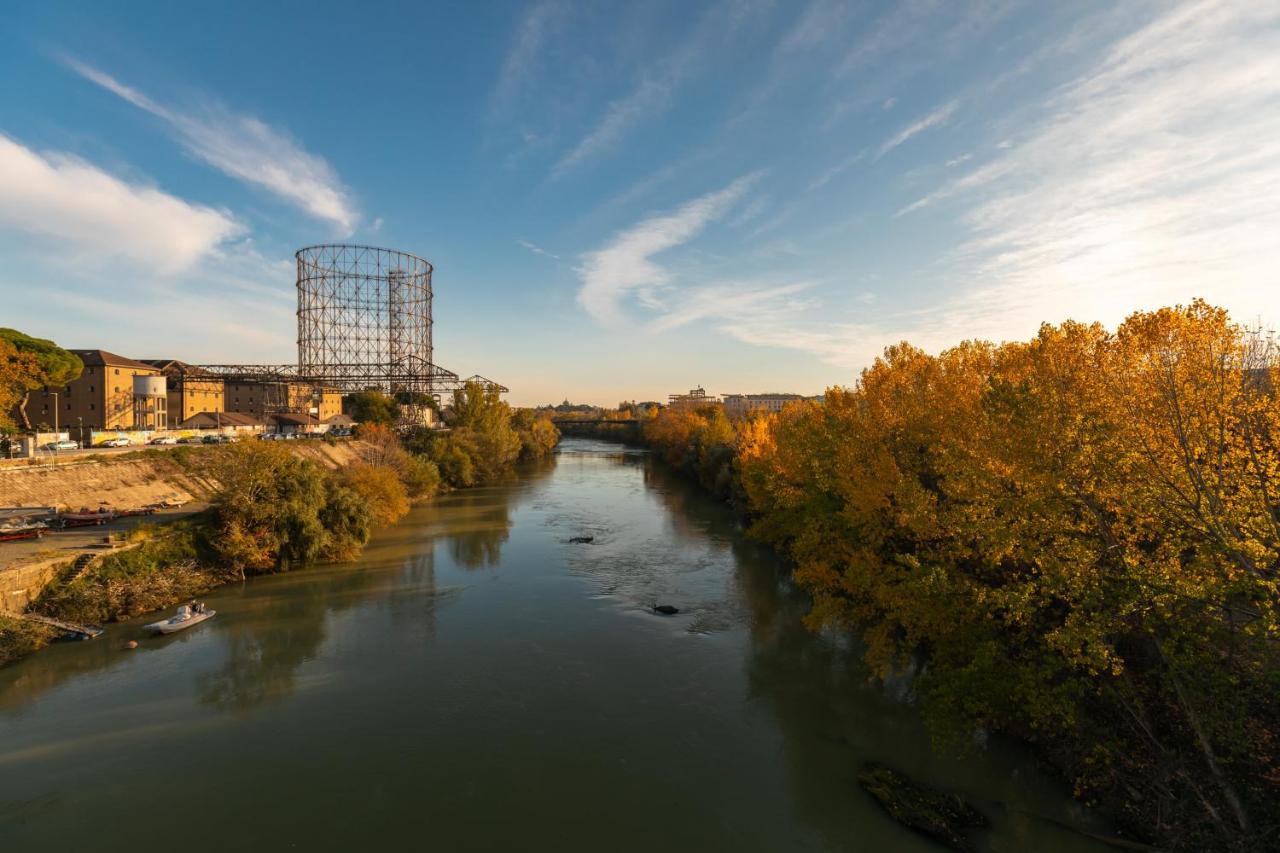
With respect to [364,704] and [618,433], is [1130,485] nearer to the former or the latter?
[364,704]

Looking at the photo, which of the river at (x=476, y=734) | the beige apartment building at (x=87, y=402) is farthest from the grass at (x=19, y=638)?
the beige apartment building at (x=87, y=402)

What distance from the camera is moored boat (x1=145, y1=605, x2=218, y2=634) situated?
1778cm

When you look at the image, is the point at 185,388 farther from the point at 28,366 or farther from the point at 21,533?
the point at 21,533

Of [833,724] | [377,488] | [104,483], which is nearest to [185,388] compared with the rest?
[104,483]

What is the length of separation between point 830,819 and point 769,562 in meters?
17.4

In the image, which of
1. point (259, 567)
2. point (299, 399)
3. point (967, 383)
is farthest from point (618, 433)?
point (967, 383)

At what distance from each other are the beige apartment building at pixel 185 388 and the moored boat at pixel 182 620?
150ft

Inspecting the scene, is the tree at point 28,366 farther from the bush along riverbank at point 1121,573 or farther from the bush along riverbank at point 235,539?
the bush along riverbank at point 1121,573

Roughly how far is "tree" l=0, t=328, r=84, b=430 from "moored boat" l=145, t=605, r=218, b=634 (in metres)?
18.7

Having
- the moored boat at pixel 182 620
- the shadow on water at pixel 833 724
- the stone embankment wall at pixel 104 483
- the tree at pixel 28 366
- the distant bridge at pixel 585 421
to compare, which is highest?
the tree at pixel 28 366

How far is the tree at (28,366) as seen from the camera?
1134 inches

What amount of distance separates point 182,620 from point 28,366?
23.9 meters

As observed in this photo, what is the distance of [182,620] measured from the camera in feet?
59.4

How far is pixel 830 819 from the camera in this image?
10.4 metres
